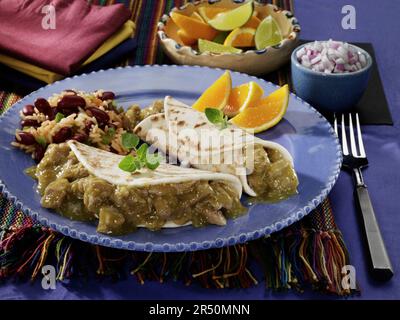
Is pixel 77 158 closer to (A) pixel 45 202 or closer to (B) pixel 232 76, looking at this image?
(A) pixel 45 202

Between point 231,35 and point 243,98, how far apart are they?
1.66 ft

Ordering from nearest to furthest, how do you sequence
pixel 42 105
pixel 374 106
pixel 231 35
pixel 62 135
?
1. pixel 62 135
2. pixel 42 105
3. pixel 374 106
4. pixel 231 35

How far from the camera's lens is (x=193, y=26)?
306 cm

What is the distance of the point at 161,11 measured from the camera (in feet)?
11.8

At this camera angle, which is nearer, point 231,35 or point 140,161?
point 140,161

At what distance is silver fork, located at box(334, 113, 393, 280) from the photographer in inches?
74.4

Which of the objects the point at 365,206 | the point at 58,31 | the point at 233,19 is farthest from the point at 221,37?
the point at 365,206

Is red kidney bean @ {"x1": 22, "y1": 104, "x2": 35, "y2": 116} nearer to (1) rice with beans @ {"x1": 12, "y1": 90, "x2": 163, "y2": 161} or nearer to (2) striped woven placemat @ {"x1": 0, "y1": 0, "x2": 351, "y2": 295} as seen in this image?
(1) rice with beans @ {"x1": 12, "y1": 90, "x2": 163, "y2": 161}

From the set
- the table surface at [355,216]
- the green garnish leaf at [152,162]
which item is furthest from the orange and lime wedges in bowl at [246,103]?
the green garnish leaf at [152,162]

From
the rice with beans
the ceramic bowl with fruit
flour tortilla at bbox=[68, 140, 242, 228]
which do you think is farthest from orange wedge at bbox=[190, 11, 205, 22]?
flour tortilla at bbox=[68, 140, 242, 228]

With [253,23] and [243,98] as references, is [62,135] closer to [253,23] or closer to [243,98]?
[243,98]

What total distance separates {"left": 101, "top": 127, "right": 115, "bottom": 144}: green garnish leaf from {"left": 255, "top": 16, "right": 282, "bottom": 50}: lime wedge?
93 cm

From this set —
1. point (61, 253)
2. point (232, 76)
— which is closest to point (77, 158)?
point (61, 253)
